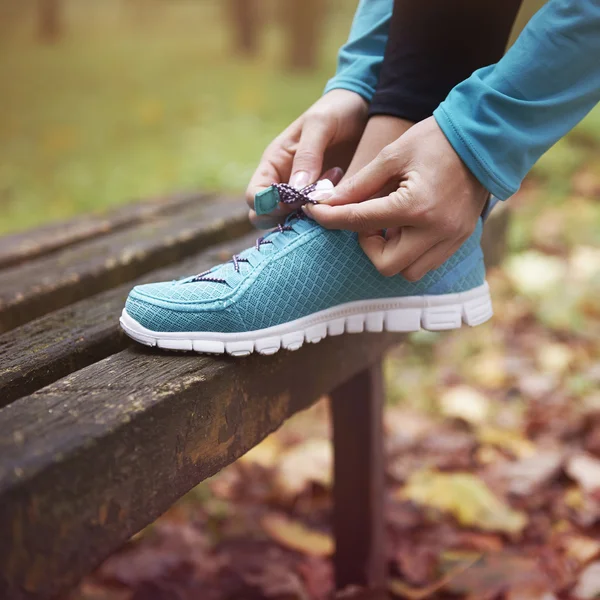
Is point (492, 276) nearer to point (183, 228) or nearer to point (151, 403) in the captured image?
point (183, 228)

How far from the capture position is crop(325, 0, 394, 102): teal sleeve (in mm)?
898

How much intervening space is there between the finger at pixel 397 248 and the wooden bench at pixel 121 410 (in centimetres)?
15

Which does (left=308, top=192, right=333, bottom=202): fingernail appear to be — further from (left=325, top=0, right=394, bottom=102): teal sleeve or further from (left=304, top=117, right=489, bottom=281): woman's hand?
(left=325, top=0, right=394, bottom=102): teal sleeve

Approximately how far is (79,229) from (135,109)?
2.77 meters

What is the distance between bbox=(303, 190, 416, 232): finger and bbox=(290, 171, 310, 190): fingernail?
70 millimetres

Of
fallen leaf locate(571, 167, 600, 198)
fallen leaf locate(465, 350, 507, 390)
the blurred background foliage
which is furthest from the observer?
fallen leaf locate(571, 167, 600, 198)

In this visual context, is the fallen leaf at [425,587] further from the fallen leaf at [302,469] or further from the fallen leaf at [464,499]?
the fallen leaf at [302,469]

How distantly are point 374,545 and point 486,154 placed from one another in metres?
0.68

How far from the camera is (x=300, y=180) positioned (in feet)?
2.64

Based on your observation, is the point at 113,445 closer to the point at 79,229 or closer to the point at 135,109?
the point at 79,229

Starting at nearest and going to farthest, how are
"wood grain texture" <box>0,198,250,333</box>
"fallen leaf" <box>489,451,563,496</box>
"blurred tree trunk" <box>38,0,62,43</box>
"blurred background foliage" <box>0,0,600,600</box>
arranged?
"wood grain texture" <box>0,198,250,333</box> < "blurred background foliage" <box>0,0,600,600</box> < "fallen leaf" <box>489,451,563,496</box> < "blurred tree trunk" <box>38,0,62,43</box>

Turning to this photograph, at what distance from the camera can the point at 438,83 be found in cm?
77

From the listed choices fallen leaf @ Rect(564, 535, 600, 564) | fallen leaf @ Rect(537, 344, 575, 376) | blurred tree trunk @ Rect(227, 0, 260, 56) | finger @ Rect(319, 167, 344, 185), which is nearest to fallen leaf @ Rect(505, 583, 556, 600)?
fallen leaf @ Rect(564, 535, 600, 564)

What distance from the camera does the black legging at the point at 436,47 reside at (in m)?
0.76
